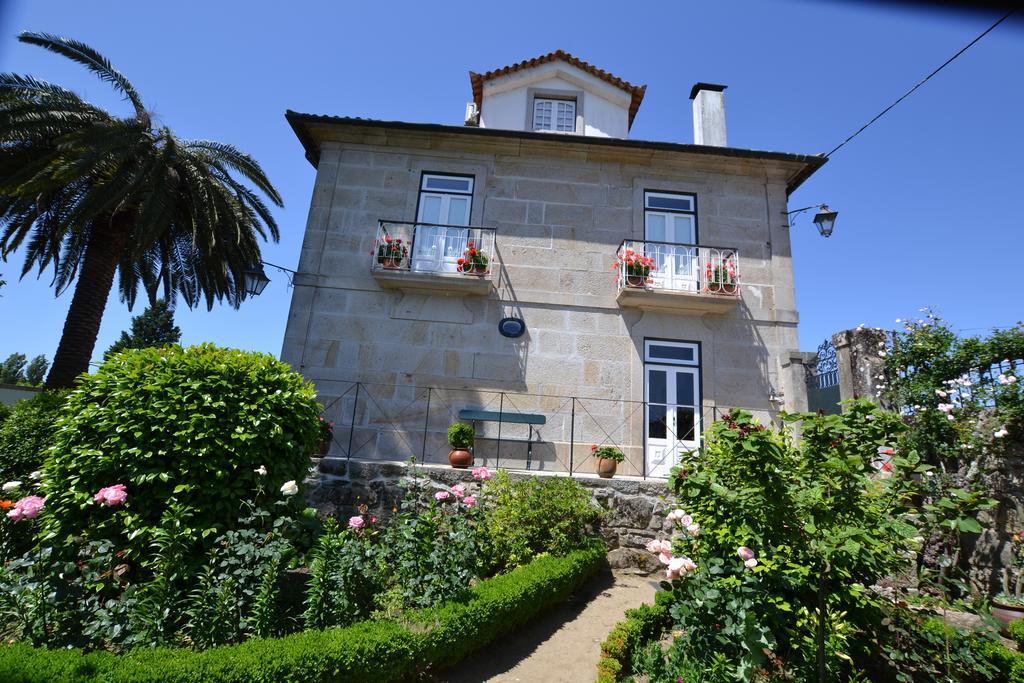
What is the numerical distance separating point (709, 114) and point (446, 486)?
35.1 ft

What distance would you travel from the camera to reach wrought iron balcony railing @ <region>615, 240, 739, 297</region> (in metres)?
9.85

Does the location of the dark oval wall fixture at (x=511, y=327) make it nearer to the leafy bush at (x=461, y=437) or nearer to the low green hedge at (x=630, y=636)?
the leafy bush at (x=461, y=437)

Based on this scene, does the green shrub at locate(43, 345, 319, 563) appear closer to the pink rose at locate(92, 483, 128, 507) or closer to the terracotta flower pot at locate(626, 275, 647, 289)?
the pink rose at locate(92, 483, 128, 507)

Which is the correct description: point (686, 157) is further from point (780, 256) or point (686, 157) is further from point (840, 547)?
point (840, 547)

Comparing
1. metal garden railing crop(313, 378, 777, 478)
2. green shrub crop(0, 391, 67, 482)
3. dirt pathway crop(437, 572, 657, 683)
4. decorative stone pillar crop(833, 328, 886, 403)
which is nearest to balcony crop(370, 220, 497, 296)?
metal garden railing crop(313, 378, 777, 478)

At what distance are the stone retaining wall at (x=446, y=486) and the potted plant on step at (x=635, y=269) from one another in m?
3.96

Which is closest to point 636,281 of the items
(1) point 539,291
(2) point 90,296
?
(1) point 539,291

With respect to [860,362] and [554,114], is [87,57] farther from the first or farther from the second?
[860,362]

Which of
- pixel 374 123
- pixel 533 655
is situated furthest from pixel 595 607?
pixel 374 123

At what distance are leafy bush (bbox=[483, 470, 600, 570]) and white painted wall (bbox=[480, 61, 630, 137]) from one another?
8.97m

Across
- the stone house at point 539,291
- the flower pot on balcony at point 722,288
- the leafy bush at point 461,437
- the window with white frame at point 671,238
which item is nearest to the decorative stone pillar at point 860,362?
the stone house at point 539,291

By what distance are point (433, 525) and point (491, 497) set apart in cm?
220

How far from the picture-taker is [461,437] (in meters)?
8.20

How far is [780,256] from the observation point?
10539 mm
